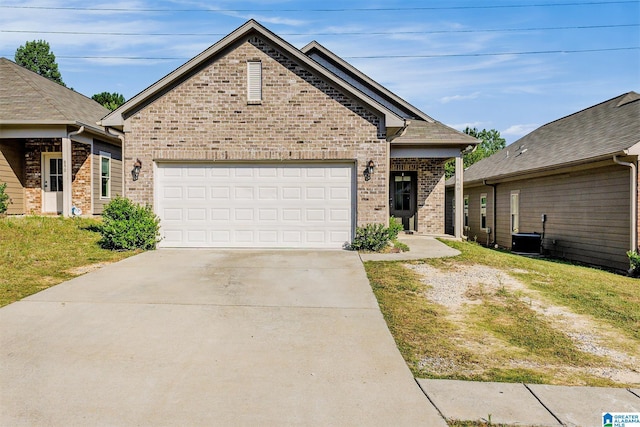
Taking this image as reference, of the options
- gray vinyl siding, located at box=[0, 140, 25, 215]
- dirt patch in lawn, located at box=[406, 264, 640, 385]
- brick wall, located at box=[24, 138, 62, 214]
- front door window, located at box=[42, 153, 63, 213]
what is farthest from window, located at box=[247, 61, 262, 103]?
gray vinyl siding, located at box=[0, 140, 25, 215]

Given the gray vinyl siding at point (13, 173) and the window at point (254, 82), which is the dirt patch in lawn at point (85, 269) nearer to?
the window at point (254, 82)

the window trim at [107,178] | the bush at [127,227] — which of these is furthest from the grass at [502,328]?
the window trim at [107,178]

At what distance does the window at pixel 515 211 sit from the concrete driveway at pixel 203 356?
13.5 meters

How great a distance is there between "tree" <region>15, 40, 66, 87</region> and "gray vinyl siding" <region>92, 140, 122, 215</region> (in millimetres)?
47595

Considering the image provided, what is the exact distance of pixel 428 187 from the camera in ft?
56.2

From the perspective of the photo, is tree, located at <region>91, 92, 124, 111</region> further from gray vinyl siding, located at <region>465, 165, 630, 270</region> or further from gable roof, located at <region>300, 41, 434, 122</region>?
gray vinyl siding, located at <region>465, 165, 630, 270</region>

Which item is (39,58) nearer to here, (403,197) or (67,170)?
(67,170)

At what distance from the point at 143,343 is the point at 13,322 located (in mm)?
2037

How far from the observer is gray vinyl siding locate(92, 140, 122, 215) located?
56.0 feet

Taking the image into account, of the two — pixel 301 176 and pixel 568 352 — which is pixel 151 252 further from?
pixel 568 352

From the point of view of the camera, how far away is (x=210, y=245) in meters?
12.2

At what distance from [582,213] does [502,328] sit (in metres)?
10.7

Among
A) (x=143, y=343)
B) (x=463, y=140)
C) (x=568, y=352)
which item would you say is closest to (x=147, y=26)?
(x=463, y=140)

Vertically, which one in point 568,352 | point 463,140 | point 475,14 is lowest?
point 568,352
